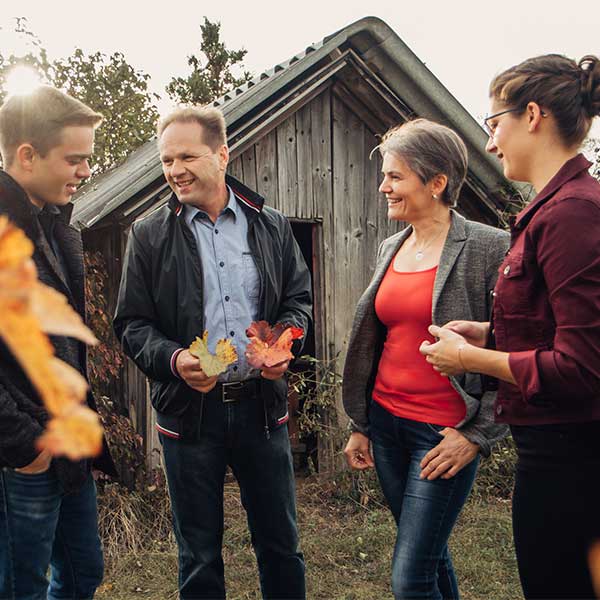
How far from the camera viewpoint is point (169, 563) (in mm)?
4254

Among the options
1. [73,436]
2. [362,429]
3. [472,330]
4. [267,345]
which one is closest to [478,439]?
[472,330]

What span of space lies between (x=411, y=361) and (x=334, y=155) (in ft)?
12.3

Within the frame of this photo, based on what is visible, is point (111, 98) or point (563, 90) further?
point (111, 98)

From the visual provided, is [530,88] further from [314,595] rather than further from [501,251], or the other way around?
[314,595]

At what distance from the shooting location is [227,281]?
2529mm

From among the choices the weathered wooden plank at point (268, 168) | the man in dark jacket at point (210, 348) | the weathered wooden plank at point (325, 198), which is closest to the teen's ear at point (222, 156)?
the man in dark jacket at point (210, 348)

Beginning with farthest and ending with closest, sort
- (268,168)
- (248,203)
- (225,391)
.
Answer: (268,168), (248,203), (225,391)

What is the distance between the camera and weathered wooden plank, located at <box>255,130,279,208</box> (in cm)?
531

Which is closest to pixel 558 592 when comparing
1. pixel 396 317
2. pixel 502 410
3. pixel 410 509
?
pixel 502 410

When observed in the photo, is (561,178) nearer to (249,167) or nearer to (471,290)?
(471,290)

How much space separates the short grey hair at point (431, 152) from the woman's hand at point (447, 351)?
702 mm

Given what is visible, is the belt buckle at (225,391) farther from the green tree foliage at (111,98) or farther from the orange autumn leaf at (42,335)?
the green tree foliage at (111,98)

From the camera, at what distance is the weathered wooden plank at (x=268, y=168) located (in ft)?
17.4

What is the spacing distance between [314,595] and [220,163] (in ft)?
8.89
